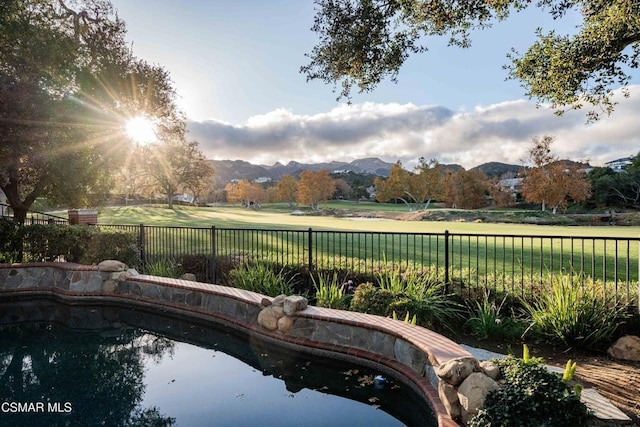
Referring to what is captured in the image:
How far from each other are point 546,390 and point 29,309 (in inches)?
349

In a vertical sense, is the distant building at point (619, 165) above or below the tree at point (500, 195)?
above

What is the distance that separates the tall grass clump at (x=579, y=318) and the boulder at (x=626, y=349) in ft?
0.47

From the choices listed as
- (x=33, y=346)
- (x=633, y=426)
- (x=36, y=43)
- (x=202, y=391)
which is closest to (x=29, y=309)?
(x=33, y=346)

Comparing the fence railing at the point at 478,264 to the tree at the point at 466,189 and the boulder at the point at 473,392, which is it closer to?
the boulder at the point at 473,392

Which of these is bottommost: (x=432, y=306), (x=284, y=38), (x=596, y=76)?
(x=432, y=306)

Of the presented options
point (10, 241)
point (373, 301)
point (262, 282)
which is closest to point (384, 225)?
point (262, 282)

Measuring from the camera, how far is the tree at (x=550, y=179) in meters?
38.8

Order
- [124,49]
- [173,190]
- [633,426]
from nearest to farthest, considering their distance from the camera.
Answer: [633,426] → [124,49] → [173,190]

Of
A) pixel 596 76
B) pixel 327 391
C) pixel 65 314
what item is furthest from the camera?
pixel 65 314

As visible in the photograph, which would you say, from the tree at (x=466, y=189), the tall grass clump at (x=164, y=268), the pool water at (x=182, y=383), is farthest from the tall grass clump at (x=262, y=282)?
the tree at (x=466, y=189)

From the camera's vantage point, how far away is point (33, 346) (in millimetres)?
5746

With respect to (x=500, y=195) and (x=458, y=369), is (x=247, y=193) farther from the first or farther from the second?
(x=458, y=369)

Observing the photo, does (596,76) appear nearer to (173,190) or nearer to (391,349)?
(391,349)

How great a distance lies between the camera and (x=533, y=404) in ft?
9.02
